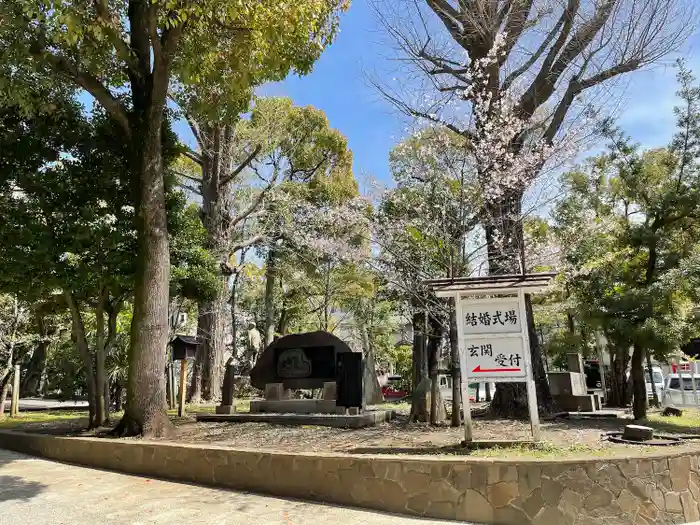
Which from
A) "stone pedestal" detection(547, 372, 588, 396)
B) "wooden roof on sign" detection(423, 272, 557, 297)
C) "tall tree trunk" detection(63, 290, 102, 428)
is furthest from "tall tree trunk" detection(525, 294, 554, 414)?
"tall tree trunk" detection(63, 290, 102, 428)

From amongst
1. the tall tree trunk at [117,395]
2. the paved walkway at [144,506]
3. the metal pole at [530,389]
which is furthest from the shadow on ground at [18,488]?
the tall tree trunk at [117,395]

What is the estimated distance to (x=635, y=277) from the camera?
9805mm

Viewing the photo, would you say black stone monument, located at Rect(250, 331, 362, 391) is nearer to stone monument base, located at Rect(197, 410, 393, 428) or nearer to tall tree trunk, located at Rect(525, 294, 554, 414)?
stone monument base, located at Rect(197, 410, 393, 428)

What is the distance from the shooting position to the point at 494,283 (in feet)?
19.6

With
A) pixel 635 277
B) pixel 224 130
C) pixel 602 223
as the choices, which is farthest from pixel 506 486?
pixel 224 130

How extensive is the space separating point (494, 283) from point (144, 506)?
176 inches

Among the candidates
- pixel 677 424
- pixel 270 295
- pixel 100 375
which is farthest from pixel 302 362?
pixel 270 295

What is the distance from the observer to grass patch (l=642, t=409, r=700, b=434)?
8586 mm

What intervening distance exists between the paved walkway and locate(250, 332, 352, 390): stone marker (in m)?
5.86

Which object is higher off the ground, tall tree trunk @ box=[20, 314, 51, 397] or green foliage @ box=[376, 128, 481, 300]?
green foliage @ box=[376, 128, 481, 300]

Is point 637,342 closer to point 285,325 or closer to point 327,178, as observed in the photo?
point 327,178

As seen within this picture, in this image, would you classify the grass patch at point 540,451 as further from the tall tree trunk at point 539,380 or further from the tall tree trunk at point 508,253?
the tall tree trunk at point 539,380

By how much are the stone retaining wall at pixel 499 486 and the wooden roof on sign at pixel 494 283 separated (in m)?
1.94

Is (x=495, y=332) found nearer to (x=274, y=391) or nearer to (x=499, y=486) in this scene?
(x=499, y=486)
